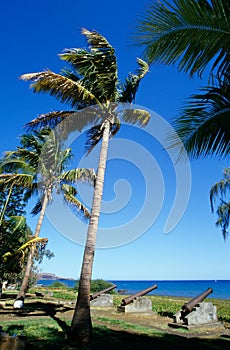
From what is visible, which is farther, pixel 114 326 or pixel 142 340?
pixel 114 326

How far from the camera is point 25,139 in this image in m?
16.7

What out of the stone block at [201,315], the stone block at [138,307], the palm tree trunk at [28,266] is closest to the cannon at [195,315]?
the stone block at [201,315]

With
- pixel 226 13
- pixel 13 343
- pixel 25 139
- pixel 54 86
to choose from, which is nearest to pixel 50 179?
pixel 25 139

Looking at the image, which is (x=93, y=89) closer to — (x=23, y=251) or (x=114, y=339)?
(x=23, y=251)

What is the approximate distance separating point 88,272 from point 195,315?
5680 mm

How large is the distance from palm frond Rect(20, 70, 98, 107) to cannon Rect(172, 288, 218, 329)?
29.7 feet

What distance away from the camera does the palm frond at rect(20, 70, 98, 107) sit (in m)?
9.02

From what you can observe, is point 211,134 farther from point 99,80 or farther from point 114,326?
point 114,326

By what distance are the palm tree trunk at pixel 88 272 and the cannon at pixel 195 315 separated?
16.7ft

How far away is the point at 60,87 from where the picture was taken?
927 cm

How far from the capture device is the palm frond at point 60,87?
9.02 metres

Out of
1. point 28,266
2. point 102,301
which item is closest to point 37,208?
point 28,266

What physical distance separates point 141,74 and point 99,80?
198 centimetres

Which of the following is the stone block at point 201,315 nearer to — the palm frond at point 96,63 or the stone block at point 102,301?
the stone block at point 102,301
